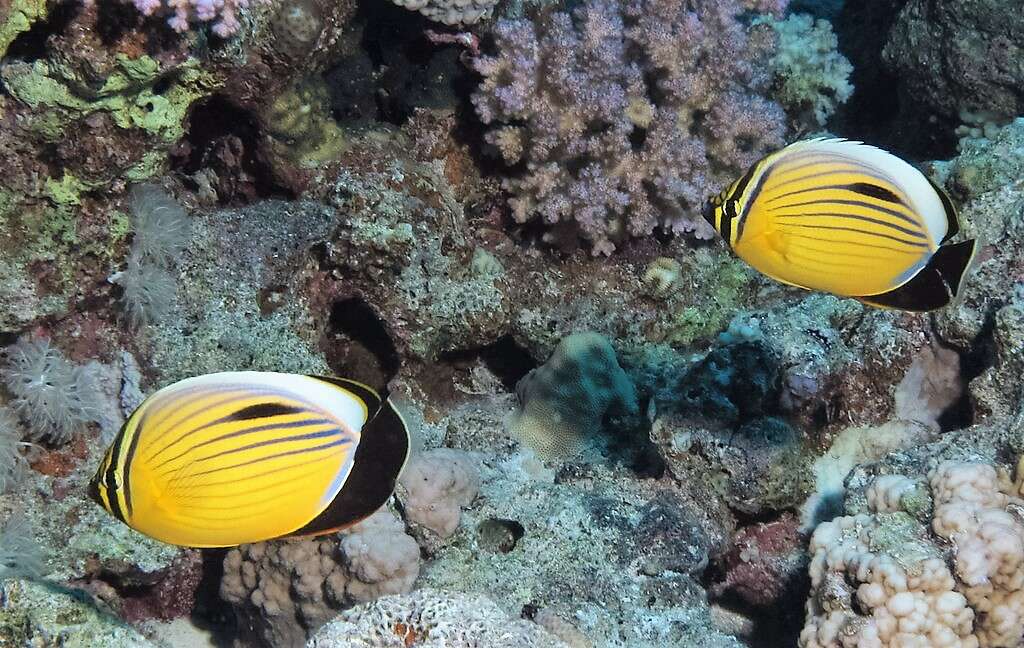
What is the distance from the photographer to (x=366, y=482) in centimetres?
179

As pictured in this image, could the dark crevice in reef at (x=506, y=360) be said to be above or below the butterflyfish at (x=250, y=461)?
below

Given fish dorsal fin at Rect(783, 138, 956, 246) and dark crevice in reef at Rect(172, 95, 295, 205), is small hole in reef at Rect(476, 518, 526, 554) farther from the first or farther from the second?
fish dorsal fin at Rect(783, 138, 956, 246)

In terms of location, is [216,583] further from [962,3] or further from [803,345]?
[962,3]

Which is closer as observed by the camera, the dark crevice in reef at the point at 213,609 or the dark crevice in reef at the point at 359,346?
the dark crevice in reef at the point at 213,609

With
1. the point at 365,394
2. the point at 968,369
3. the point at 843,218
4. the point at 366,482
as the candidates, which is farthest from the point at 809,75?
the point at 366,482

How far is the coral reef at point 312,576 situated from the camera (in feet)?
10.3

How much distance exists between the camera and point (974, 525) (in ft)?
9.70

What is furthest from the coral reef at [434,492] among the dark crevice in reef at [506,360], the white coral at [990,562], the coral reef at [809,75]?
the coral reef at [809,75]

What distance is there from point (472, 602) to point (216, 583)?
1.94m

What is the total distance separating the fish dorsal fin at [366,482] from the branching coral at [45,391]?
207cm

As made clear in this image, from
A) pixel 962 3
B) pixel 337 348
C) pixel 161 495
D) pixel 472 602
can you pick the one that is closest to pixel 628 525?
pixel 472 602

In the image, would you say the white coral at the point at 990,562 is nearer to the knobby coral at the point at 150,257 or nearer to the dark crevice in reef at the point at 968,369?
the dark crevice in reef at the point at 968,369

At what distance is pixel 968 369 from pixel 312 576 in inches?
132

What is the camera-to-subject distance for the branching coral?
330 cm
